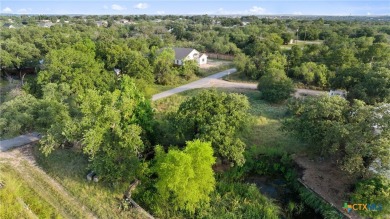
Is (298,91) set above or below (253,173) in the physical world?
above

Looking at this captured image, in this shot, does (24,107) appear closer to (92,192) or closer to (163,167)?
(92,192)

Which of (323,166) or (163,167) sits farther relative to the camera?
(323,166)

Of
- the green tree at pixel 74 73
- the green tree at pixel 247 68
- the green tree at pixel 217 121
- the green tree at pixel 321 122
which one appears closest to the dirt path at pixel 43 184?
the green tree at pixel 74 73

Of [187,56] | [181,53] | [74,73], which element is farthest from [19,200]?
[181,53]

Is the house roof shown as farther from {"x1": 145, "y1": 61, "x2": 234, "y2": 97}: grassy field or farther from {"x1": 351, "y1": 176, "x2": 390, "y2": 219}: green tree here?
{"x1": 351, "y1": 176, "x2": 390, "y2": 219}: green tree

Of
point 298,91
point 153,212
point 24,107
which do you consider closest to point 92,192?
point 153,212

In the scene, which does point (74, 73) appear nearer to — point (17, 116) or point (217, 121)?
point (17, 116)

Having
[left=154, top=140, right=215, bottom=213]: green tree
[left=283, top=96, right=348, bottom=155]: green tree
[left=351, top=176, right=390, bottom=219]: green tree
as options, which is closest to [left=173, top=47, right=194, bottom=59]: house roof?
[left=283, top=96, right=348, bottom=155]: green tree
